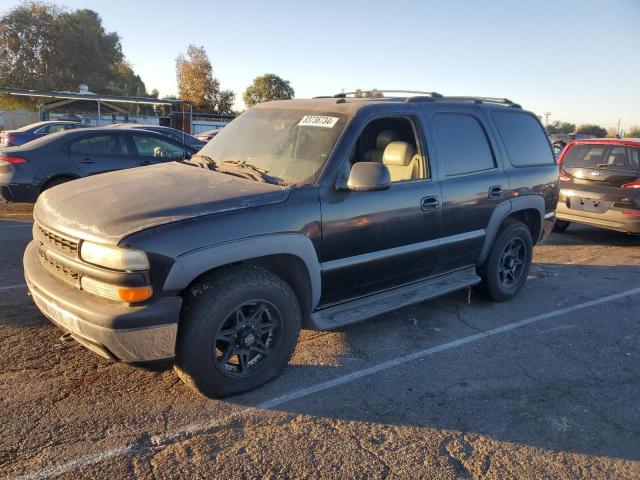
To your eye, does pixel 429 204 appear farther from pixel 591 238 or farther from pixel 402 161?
pixel 591 238

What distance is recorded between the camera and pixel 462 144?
4.57 meters

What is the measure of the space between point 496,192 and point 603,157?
4533 millimetres

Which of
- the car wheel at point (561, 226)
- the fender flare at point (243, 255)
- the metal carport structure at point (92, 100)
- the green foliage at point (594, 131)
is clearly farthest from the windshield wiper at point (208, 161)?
the green foliage at point (594, 131)

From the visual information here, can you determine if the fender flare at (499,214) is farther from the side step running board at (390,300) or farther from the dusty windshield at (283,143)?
the dusty windshield at (283,143)

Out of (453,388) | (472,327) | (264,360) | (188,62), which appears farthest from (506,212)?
(188,62)

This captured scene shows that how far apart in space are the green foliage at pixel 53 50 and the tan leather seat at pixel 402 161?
53399 millimetres

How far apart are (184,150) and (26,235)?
3253 millimetres

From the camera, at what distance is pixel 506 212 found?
495 centimetres

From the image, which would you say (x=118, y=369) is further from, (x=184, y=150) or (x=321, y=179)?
(x=184, y=150)

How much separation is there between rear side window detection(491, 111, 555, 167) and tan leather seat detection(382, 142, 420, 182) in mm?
1333

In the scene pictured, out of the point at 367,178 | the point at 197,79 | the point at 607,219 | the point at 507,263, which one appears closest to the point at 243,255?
the point at 367,178

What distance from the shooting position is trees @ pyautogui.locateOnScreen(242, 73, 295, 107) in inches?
2265

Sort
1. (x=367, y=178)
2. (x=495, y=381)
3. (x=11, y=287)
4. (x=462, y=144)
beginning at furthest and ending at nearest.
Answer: (x=11, y=287) < (x=462, y=144) < (x=495, y=381) < (x=367, y=178)

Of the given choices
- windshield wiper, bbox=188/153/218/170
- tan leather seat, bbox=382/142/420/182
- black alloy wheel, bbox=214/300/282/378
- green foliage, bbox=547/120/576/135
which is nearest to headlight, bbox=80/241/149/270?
black alloy wheel, bbox=214/300/282/378
